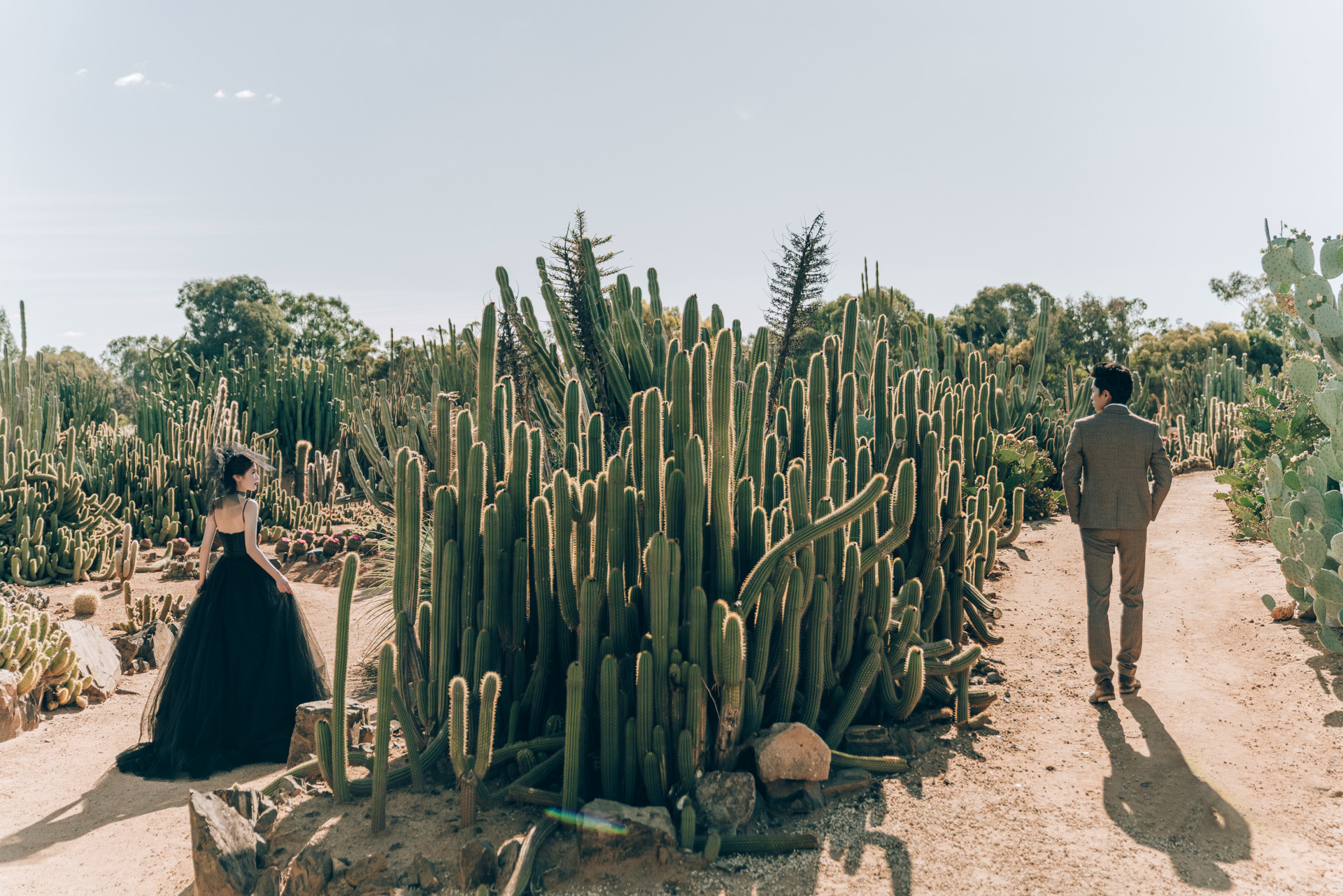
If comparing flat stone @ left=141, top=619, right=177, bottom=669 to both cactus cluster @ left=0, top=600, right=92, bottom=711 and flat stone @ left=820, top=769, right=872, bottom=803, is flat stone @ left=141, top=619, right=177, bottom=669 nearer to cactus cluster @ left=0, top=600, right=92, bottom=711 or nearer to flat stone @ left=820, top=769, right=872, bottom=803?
cactus cluster @ left=0, top=600, right=92, bottom=711

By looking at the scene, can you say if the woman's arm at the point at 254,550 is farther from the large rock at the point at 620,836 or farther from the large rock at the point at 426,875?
the large rock at the point at 620,836

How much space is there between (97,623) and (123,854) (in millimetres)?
4359

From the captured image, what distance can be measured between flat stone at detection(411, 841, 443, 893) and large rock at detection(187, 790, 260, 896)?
0.52 meters

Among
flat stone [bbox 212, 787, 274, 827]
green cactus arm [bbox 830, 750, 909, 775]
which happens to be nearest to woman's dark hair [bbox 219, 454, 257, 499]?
flat stone [bbox 212, 787, 274, 827]

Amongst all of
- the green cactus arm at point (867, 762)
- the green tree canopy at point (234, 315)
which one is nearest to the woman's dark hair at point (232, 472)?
the green cactus arm at point (867, 762)

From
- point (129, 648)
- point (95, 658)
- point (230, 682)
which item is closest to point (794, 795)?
point (230, 682)

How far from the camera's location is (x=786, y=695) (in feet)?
11.1

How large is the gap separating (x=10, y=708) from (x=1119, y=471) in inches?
228

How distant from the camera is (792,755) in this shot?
3.19m

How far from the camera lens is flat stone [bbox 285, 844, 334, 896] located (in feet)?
8.77

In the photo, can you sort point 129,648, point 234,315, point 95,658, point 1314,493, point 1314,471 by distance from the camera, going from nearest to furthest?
point 1314,493 → point 1314,471 → point 95,658 → point 129,648 → point 234,315

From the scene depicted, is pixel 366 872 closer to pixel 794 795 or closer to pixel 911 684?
pixel 794 795

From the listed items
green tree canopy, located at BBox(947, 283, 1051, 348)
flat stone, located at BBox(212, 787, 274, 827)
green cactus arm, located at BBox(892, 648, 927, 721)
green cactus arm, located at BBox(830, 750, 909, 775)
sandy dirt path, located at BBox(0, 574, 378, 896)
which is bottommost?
sandy dirt path, located at BBox(0, 574, 378, 896)

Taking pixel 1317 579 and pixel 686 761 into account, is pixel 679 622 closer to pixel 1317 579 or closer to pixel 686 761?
pixel 686 761
